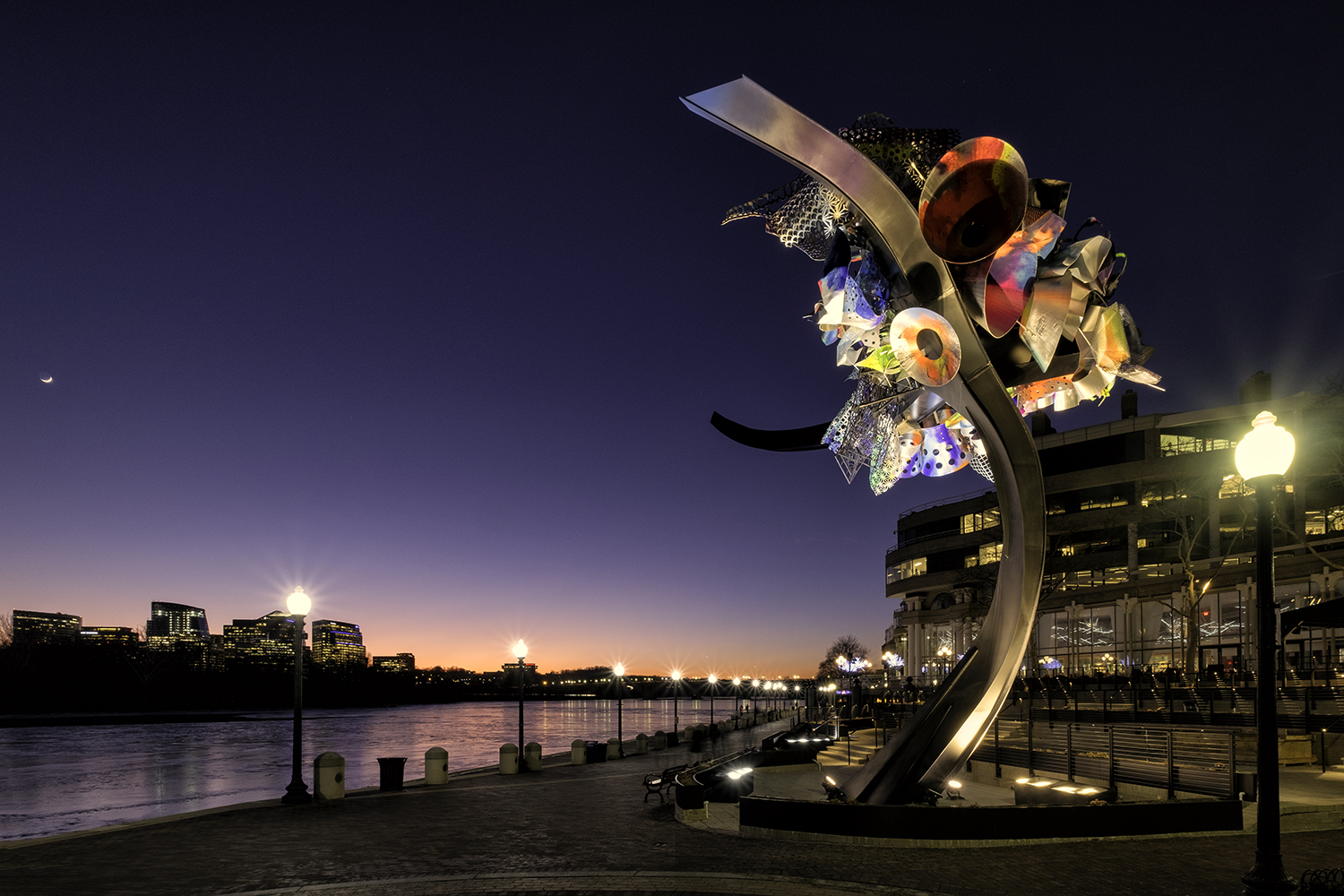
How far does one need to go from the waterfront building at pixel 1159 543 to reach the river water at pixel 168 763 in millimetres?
36111

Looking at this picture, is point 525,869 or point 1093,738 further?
point 1093,738

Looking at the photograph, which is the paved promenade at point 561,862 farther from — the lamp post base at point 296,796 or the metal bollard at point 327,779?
the metal bollard at point 327,779

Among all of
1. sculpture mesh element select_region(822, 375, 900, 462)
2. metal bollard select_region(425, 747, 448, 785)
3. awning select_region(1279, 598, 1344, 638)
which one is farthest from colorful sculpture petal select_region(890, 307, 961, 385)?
metal bollard select_region(425, 747, 448, 785)

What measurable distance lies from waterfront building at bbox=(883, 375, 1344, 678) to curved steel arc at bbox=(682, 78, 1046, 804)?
35691 millimetres

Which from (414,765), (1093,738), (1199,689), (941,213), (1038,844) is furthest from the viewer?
(414,765)

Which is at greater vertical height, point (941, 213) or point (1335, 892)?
point (941, 213)

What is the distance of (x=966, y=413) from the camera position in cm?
1162

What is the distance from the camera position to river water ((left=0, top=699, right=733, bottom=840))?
32281mm

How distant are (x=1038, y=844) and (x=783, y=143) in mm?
9226

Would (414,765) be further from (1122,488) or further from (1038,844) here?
(1122,488)

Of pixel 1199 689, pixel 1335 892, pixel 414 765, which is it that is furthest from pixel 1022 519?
pixel 414 765

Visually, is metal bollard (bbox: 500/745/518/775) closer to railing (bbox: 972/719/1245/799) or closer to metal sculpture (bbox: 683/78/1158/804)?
railing (bbox: 972/719/1245/799)

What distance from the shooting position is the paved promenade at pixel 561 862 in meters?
9.95

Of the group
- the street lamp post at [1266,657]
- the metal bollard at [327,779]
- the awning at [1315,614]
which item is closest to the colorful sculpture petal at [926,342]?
the street lamp post at [1266,657]
